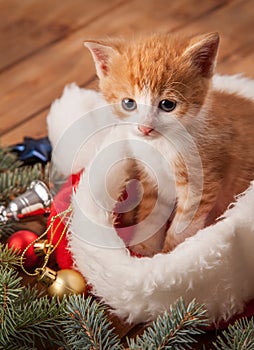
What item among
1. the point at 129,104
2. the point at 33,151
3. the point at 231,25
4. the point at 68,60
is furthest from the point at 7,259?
the point at 231,25

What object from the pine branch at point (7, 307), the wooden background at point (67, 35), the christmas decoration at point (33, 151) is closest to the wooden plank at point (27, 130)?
the wooden background at point (67, 35)

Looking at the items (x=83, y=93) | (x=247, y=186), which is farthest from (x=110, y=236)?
(x=83, y=93)

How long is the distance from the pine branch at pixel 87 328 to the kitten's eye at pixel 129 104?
33 cm

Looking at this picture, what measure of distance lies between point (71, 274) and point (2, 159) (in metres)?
0.45

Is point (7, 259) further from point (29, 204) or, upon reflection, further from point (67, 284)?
point (29, 204)

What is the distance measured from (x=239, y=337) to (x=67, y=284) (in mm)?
322

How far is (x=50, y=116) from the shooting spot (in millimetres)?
1527

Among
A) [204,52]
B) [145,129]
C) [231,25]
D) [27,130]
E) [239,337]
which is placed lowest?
[27,130]

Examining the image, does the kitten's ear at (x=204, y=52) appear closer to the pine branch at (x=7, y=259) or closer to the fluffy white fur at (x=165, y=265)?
the fluffy white fur at (x=165, y=265)

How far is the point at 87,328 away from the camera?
1.10 m

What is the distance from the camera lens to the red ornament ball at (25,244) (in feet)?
4.25

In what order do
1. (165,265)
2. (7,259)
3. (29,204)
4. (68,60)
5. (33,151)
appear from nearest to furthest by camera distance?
(165,265) < (7,259) < (29,204) < (33,151) < (68,60)

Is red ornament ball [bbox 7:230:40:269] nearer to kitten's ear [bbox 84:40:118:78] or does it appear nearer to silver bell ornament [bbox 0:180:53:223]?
silver bell ornament [bbox 0:180:53:223]

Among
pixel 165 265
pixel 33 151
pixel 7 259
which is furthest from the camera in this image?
pixel 33 151
